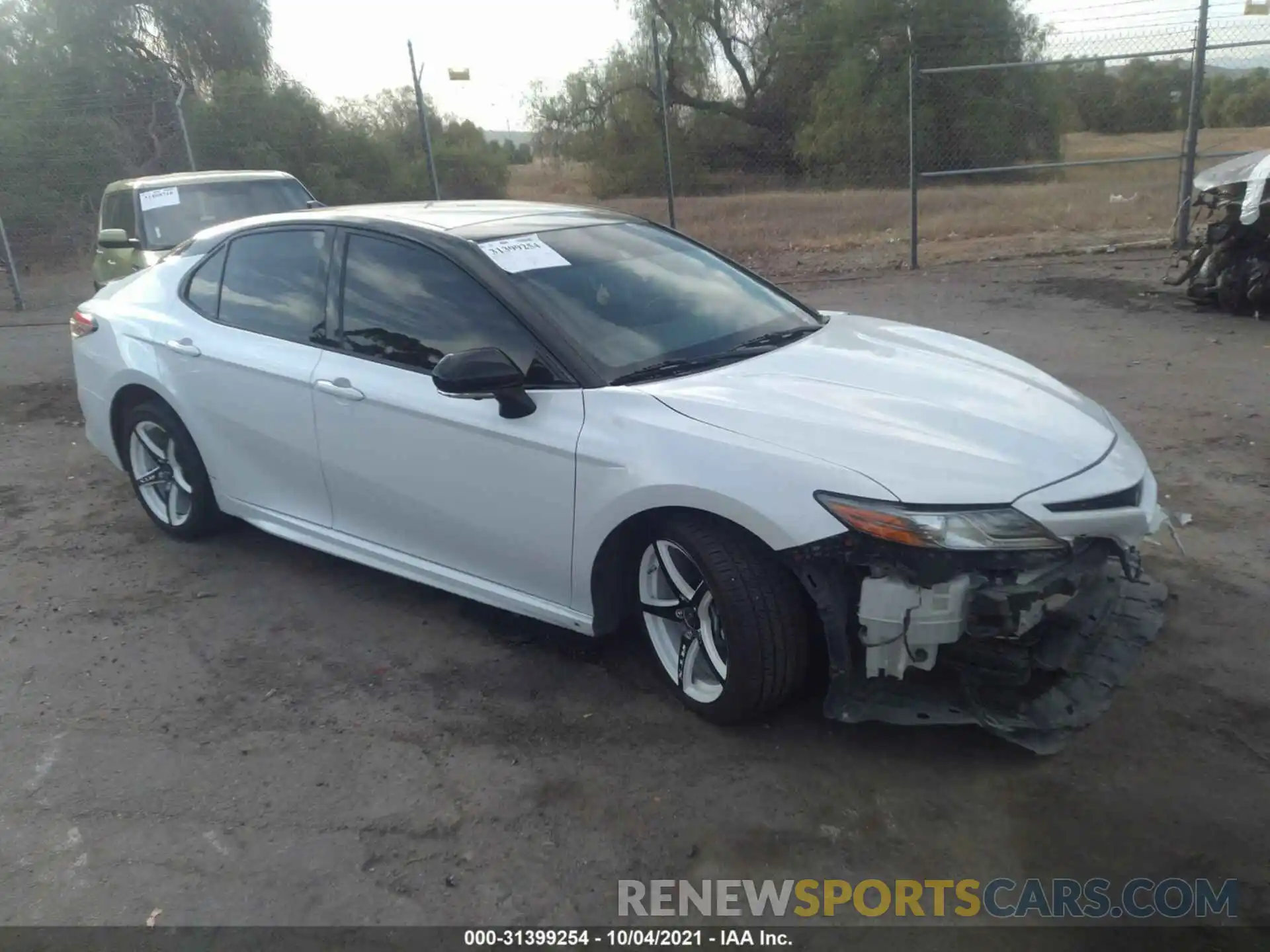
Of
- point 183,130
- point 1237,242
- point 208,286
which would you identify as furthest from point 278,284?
point 183,130

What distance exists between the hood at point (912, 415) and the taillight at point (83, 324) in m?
3.43

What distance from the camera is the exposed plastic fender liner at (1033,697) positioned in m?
3.10

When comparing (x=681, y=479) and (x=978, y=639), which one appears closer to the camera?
(x=978, y=639)

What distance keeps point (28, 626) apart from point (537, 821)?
2.80 m

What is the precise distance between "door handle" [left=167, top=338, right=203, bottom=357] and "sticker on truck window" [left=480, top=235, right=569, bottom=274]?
1669mm

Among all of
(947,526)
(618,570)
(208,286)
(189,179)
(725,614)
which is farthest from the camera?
(189,179)

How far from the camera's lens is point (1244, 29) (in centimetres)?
1093

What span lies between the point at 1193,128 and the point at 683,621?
10759mm

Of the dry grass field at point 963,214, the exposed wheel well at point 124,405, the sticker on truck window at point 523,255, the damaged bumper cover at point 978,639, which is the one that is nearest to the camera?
the damaged bumper cover at point 978,639

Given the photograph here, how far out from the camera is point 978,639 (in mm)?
3010

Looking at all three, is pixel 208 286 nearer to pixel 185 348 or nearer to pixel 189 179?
pixel 185 348

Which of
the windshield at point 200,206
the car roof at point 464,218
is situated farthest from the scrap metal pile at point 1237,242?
the windshield at point 200,206

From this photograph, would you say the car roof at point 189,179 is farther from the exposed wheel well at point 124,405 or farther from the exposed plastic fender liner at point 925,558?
the exposed plastic fender liner at point 925,558

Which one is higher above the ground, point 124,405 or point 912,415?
point 912,415
